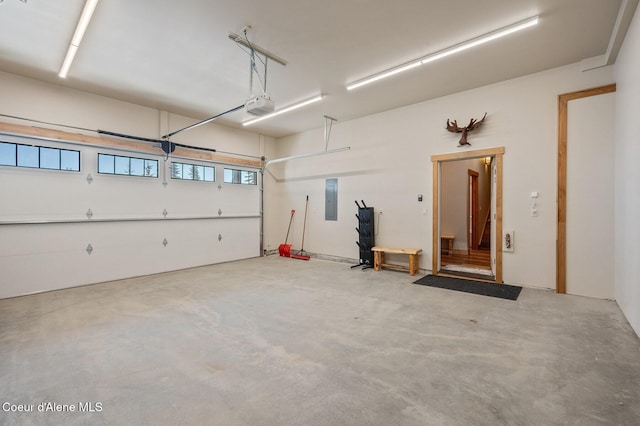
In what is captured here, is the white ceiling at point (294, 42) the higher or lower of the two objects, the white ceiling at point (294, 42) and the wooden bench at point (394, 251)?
the higher

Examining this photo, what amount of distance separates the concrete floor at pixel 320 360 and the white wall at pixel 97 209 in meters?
0.78

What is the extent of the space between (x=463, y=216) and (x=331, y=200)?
12.7 feet

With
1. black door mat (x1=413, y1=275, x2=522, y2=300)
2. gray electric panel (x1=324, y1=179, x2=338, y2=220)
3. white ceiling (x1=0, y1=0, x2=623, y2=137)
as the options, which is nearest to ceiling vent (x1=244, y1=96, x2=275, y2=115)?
Result: white ceiling (x1=0, y1=0, x2=623, y2=137)

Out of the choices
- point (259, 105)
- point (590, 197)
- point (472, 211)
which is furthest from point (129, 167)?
point (472, 211)

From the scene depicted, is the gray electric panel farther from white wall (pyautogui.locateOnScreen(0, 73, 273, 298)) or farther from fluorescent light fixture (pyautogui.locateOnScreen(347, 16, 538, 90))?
fluorescent light fixture (pyautogui.locateOnScreen(347, 16, 538, 90))

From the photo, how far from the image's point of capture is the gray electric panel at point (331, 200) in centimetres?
722

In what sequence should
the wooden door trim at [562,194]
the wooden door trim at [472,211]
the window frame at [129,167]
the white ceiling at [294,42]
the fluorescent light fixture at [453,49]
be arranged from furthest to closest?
the wooden door trim at [472,211]
the window frame at [129,167]
the wooden door trim at [562,194]
the fluorescent light fixture at [453,49]
the white ceiling at [294,42]

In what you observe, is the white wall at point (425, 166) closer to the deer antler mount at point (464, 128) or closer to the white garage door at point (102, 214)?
the deer antler mount at point (464, 128)

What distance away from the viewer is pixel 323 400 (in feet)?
6.36

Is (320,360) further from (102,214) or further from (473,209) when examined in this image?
(473,209)

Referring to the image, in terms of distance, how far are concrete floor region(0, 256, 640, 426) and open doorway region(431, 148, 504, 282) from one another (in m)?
1.64

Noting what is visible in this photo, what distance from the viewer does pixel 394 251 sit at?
5711 mm

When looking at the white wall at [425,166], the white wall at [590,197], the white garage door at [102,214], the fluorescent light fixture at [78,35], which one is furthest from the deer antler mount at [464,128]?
the fluorescent light fixture at [78,35]

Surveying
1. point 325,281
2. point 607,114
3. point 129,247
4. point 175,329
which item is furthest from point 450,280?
point 129,247
